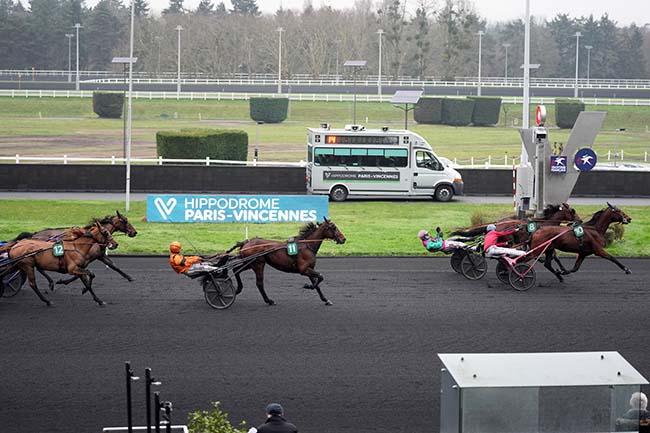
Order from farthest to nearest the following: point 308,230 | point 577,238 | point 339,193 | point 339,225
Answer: point 339,193, point 339,225, point 577,238, point 308,230

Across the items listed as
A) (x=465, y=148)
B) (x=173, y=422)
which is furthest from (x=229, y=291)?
(x=465, y=148)

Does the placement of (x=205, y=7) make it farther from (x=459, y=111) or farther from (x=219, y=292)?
(x=219, y=292)

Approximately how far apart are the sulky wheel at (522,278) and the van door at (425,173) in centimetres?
1371

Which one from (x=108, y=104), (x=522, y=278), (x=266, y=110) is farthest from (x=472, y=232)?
(x=108, y=104)

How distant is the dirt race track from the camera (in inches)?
439

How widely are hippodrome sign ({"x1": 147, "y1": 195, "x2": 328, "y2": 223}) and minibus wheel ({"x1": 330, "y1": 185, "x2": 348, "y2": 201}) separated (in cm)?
709

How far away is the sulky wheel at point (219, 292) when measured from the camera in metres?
16.0

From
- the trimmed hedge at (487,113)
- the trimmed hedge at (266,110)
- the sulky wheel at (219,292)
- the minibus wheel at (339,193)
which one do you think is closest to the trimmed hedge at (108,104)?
the trimmed hedge at (266,110)

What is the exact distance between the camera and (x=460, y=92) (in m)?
80.8

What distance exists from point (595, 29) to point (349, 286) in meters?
102

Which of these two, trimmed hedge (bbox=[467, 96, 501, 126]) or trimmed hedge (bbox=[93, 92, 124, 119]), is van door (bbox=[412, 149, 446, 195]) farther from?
trimmed hedge (bbox=[93, 92, 124, 119])

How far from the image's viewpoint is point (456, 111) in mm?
65750

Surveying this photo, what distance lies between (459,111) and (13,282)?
51.3 meters

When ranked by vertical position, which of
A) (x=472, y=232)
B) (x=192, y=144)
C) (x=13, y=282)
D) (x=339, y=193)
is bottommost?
(x=13, y=282)
